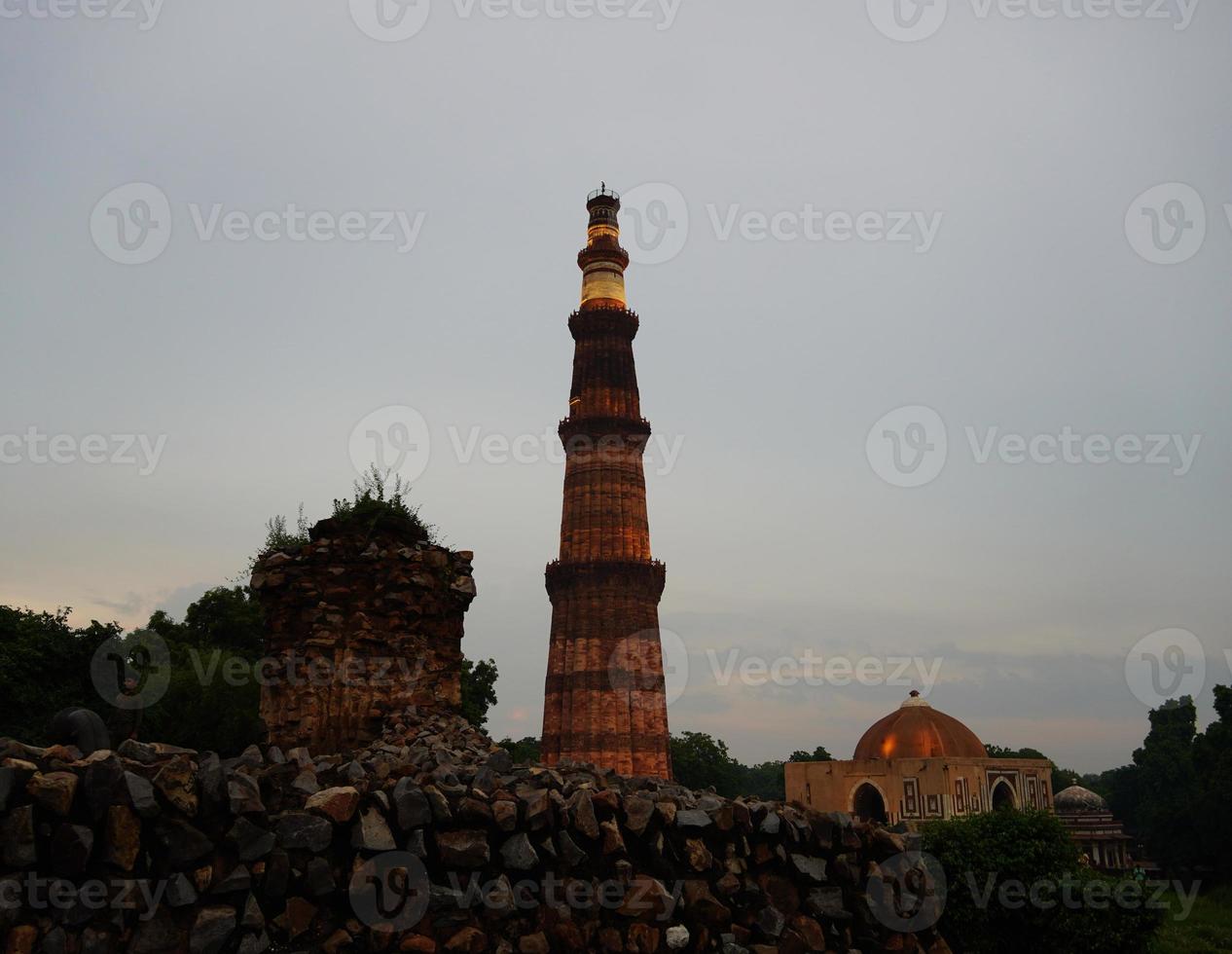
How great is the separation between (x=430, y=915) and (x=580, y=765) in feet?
6.58

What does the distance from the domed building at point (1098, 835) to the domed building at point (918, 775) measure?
97cm

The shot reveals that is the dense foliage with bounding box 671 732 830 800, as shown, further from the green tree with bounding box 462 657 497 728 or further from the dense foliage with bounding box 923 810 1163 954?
the dense foliage with bounding box 923 810 1163 954

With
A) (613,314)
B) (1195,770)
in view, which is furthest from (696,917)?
(1195,770)

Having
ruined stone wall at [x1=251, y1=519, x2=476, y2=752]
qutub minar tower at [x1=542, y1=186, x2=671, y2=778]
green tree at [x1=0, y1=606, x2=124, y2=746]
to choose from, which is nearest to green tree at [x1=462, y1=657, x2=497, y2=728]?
qutub minar tower at [x1=542, y1=186, x2=671, y2=778]

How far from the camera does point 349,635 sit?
862cm

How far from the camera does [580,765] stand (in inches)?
256

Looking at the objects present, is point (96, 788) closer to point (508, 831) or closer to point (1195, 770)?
point (508, 831)

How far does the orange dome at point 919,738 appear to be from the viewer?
104 ft

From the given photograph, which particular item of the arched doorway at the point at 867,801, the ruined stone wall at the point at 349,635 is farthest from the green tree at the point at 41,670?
the arched doorway at the point at 867,801

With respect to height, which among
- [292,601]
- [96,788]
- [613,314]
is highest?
[613,314]

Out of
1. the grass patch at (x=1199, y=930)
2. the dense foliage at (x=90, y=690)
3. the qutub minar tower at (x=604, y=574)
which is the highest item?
the qutub minar tower at (x=604, y=574)
